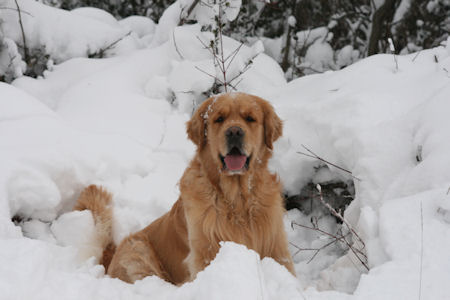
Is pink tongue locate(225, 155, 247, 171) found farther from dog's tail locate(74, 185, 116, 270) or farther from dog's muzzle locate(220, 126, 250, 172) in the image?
dog's tail locate(74, 185, 116, 270)

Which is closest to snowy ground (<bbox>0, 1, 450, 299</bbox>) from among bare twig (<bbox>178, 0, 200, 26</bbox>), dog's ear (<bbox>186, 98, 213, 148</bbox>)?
bare twig (<bbox>178, 0, 200, 26</bbox>)

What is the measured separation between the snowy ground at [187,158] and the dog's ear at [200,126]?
3.65ft

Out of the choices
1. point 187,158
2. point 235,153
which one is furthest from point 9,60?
point 235,153

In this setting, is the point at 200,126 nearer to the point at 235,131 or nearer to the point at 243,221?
the point at 235,131

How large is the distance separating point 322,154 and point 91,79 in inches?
146

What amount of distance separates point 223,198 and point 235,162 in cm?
30

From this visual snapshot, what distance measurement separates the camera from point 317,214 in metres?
3.84

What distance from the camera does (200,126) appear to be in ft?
9.48

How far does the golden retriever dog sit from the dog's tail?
1.05 feet

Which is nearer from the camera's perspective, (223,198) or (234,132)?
(234,132)

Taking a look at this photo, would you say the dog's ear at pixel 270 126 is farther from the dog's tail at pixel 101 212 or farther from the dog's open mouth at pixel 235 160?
the dog's tail at pixel 101 212

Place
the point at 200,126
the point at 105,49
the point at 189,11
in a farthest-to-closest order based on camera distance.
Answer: the point at 105,49 → the point at 189,11 → the point at 200,126

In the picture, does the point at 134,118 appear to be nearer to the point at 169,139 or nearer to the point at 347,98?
the point at 169,139

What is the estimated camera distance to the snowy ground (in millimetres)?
1693
